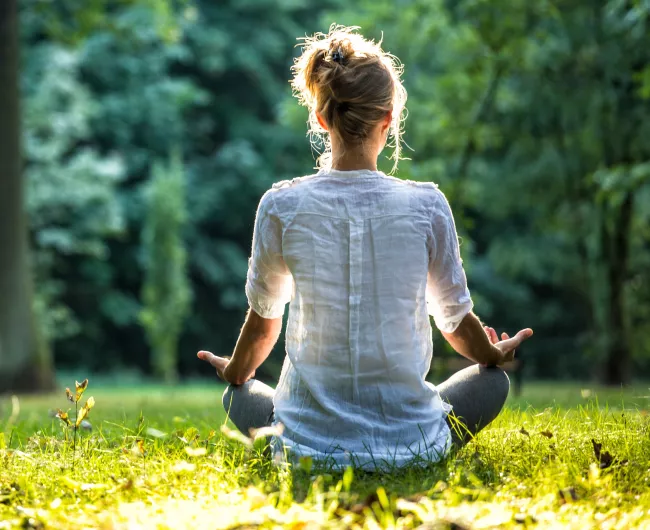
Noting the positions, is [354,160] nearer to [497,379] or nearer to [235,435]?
[497,379]

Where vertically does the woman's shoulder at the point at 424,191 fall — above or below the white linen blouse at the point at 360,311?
above

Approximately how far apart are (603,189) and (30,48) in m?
16.1

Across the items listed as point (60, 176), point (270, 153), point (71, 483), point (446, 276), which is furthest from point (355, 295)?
point (270, 153)

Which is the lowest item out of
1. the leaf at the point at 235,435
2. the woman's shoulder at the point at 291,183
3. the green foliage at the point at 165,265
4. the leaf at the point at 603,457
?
the green foliage at the point at 165,265

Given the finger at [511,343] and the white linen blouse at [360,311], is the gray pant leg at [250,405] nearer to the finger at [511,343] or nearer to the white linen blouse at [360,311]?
the white linen blouse at [360,311]

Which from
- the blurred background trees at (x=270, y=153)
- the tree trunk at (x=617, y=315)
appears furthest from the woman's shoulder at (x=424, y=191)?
the tree trunk at (x=617, y=315)

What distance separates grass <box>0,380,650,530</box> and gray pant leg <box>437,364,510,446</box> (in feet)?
0.27

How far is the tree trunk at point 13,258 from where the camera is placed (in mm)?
13031

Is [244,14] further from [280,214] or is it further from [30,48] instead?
[280,214]

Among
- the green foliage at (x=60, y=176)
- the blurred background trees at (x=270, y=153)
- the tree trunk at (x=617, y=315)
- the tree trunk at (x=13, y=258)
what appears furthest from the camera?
the green foliage at (x=60, y=176)

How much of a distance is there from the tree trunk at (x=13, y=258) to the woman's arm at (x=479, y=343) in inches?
420

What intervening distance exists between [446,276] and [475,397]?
1.54 feet

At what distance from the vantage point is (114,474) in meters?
2.98

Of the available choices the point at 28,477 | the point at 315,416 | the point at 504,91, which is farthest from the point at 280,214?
the point at 504,91
